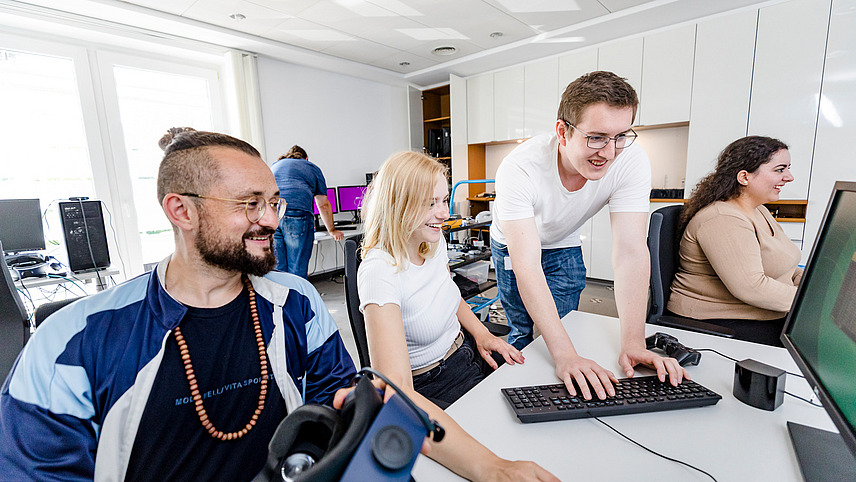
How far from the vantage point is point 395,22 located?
3.34 metres

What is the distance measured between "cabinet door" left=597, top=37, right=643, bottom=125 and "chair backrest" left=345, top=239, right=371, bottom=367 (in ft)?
12.0

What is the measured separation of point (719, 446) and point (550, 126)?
160 inches

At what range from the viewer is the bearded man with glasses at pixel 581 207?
38.1 inches

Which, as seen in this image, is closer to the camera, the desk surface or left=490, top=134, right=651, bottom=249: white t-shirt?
left=490, top=134, right=651, bottom=249: white t-shirt

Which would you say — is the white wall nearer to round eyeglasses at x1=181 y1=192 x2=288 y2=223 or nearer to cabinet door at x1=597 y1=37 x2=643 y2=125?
cabinet door at x1=597 y1=37 x2=643 y2=125

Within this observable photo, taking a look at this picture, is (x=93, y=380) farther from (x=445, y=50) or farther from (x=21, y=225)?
→ (x=445, y=50)

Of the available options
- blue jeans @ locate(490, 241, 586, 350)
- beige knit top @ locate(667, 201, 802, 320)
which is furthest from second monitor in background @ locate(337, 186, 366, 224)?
beige knit top @ locate(667, 201, 802, 320)

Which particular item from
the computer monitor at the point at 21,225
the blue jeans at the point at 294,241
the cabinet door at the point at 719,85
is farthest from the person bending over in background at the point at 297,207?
the cabinet door at the point at 719,85

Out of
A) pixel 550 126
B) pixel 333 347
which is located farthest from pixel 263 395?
pixel 550 126

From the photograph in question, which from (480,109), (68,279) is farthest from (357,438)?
(480,109)

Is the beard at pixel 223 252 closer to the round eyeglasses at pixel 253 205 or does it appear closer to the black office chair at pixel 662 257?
the round eyeglasses at pixel 253 205

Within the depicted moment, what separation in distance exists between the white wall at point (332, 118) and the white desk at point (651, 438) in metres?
3.95

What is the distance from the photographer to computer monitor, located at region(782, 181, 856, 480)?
568mm

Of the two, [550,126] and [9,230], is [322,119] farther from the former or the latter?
[9,230]
